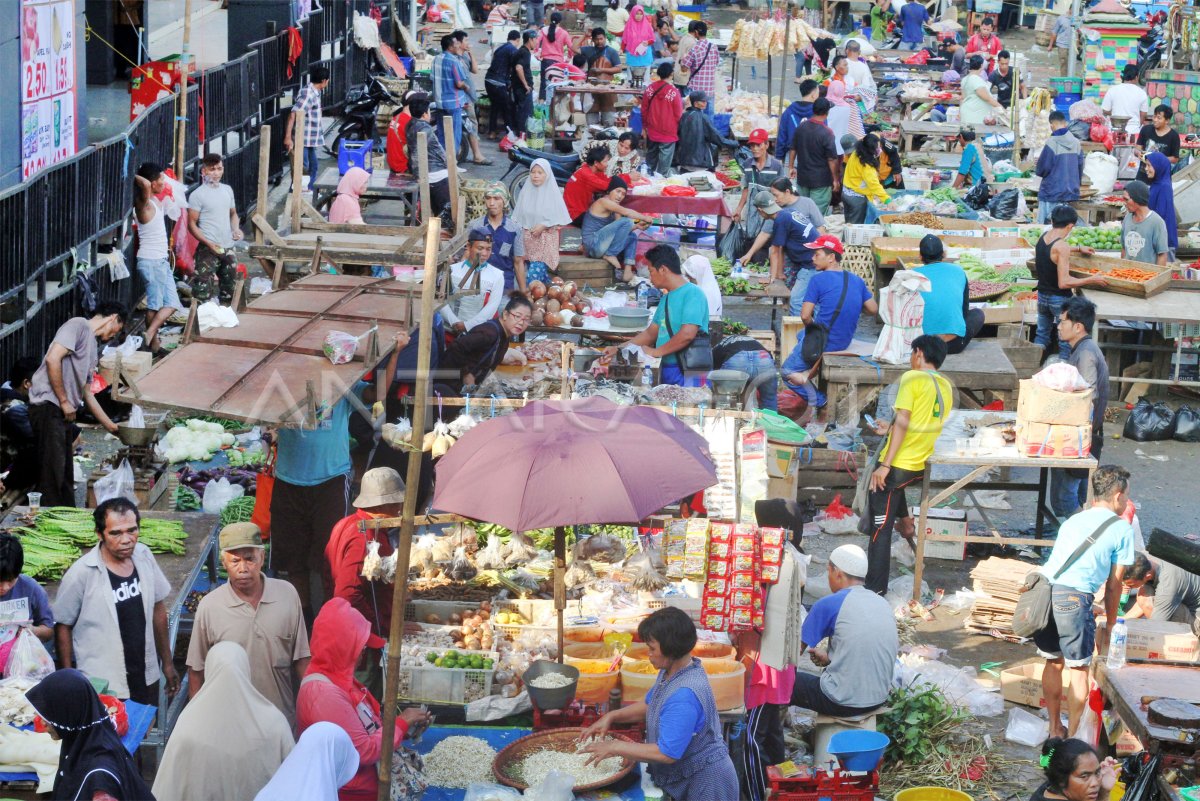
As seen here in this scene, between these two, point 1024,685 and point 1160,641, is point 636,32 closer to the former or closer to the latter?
point 1024,685

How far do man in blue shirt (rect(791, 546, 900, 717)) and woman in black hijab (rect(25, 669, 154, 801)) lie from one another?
3.42m

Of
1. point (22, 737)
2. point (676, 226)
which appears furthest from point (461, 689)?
point (676, 226)

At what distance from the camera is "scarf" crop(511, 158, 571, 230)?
566 inches

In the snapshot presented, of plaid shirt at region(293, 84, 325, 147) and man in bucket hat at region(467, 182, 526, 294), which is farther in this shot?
plaid shirt at region(293, 84, 325, 147)

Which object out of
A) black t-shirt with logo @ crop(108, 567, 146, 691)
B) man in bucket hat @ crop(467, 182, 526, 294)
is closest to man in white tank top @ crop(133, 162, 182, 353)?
man in bucket hat @ crop(467, 182, 526, 294)

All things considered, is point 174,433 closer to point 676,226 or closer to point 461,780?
point 461,780

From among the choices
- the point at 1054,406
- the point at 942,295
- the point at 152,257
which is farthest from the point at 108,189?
the point at 1054,406

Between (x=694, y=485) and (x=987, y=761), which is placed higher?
(x=694, y=485)

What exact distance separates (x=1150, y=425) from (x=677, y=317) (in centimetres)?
473

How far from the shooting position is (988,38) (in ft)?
105

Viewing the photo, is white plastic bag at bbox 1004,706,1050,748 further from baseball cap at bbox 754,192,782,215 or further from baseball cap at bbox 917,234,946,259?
baseball cap at bbox 754,192,782,215

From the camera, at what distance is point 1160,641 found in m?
8.45

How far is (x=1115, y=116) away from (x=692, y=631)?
20.4 metres

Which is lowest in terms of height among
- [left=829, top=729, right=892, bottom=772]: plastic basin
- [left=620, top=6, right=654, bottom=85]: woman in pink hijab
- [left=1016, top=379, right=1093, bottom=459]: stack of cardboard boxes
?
[left=829, top=729, right=892, bottom=772]: plastic basin
